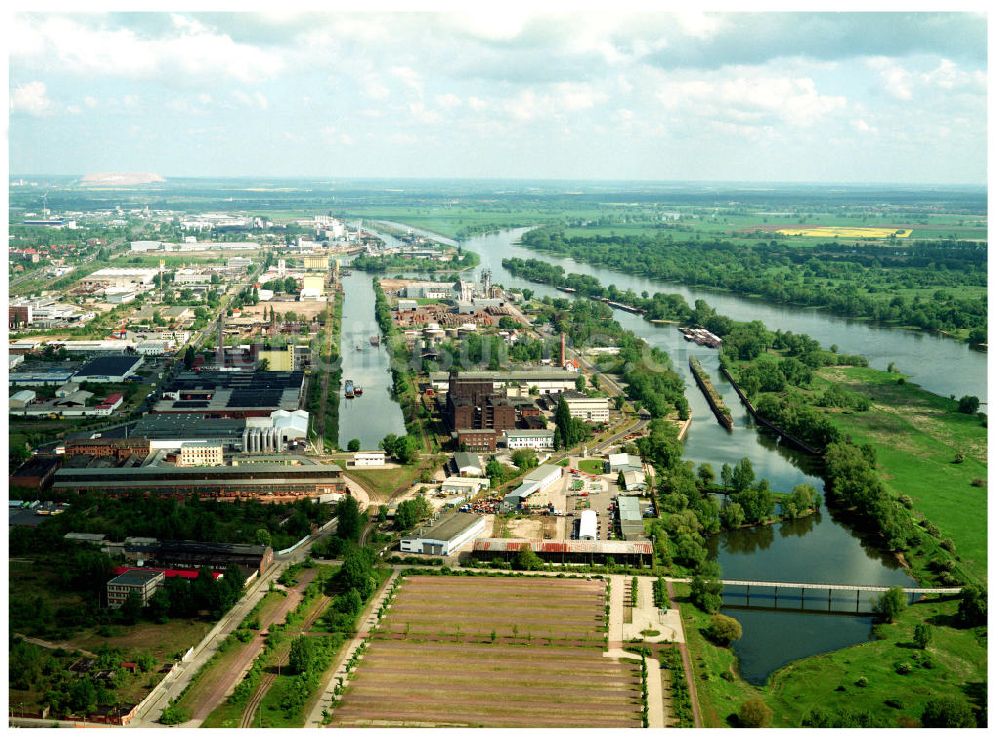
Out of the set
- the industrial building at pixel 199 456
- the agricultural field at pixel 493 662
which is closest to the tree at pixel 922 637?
the agricultural field at pixel 493 662

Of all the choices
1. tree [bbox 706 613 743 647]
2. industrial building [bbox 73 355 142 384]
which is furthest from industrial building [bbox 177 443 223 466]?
tree [bbox 706 613 743 647]

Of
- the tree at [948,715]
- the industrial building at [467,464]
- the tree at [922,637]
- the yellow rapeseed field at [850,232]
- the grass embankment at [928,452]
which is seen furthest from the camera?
the yellow rapeseed field at [850,232]

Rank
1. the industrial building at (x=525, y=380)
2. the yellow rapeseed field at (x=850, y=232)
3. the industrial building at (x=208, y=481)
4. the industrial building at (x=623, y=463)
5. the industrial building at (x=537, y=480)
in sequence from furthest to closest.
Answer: the yellow rapeseed field at (x=850, y=232)
the industrial building at (x=525, y=380)
the industrial building at (x=623, y=463)
the industrial building at (x=537, y=480)
the industrial building at (x=208, y=481)

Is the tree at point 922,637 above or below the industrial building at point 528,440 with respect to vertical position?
below

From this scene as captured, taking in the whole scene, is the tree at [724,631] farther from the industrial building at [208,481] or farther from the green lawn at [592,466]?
the industrial building at [208,481]

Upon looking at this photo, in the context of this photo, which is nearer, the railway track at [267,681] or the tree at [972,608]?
the railway track at [267,681]

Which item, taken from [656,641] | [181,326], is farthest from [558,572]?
[181,326]

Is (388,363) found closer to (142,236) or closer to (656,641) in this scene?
(656,641)

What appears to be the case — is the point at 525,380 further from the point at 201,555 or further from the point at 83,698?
the point at 83,698
